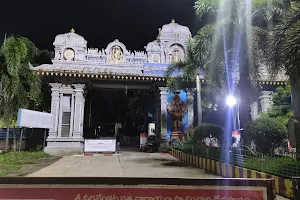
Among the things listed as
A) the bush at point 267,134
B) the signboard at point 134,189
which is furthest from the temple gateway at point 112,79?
the signboard at point 134,189

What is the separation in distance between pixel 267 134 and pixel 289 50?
3.08 metres

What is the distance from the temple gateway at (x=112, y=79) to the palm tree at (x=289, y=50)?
919 cm

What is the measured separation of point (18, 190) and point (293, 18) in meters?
7.06

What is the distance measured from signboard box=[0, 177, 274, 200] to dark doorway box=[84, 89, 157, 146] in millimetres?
23749

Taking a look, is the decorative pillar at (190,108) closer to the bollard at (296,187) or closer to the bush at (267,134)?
the bush at (267,134)

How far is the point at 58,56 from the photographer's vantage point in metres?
18.4

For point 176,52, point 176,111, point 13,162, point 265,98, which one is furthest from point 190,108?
point 13,162

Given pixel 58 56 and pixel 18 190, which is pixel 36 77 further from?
pixel 18 190

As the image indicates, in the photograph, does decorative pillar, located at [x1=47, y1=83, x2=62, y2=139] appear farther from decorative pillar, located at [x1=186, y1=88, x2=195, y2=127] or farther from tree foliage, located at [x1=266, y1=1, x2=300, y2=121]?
tree foliage, located at [x1=266, y1=1, x2=300, y2=121]

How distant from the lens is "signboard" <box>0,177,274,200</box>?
7.93 ft

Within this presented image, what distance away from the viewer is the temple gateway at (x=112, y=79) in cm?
1669

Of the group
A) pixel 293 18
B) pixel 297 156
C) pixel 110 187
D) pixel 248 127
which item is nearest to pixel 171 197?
pixel 110 187

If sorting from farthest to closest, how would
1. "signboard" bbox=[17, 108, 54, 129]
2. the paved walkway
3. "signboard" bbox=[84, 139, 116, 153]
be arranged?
"signboard" bbox=[84, 139, 116, 153], "signboard" bbox=[17, 108, 54, 129], the paved walkway

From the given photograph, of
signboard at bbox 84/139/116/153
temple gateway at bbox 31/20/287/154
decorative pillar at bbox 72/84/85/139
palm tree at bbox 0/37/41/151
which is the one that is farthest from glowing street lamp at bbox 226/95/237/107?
palm tree at bbox 0/37/41/151
